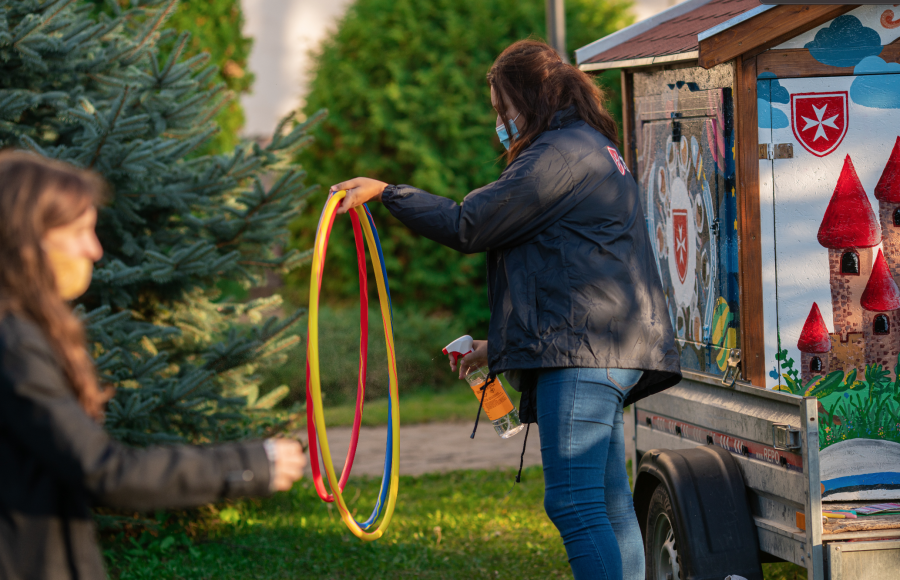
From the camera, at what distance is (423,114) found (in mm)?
10172

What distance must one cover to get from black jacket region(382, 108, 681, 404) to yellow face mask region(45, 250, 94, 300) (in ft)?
3.99

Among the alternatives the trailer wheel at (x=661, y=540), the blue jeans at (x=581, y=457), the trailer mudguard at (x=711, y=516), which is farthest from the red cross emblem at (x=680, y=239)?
the blue jeans at (x=581, y=457)

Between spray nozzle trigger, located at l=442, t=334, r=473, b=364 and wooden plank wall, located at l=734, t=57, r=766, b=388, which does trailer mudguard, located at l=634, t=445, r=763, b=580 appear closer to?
wooden plank wall, located at l=734, t=57, r=766, b=388

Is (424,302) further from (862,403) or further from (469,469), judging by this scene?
(862,403)

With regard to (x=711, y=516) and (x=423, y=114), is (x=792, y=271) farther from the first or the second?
(x=423, y=114)

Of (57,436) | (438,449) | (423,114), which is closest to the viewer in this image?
(57,436)

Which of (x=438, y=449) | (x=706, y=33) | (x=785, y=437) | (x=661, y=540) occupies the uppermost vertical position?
(x=706, y=33)

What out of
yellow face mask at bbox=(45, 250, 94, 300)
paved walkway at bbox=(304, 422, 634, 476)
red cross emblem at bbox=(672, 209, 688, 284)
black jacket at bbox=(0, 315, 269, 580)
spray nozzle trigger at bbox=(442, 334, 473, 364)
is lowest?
paved walkway at bbox=(304, 422, 634, 476)

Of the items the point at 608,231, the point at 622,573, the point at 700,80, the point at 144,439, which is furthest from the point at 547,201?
the point at 144,439

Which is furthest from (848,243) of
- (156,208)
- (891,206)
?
(156,208)

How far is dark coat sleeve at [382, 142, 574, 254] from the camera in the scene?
2.77 metres

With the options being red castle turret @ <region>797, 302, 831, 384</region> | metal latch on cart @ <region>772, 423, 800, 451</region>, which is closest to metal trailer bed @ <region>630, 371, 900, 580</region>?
metal latch on cart @ <region>772, 423, 800, 451</region>

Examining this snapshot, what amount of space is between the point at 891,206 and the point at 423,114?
7.06 meters

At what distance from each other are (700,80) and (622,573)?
2.06 meters
